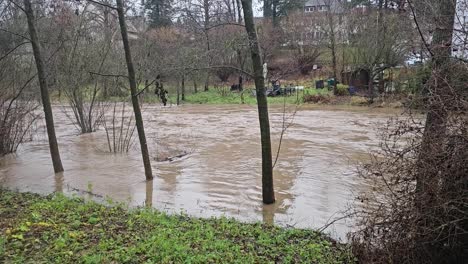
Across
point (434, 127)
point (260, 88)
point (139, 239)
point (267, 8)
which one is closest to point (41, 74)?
point (260, 88)

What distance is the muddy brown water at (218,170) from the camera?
880 cm

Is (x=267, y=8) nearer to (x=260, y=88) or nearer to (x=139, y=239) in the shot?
(x=260, y=88)

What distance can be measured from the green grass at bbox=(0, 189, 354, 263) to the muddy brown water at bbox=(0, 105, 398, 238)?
4.42ft

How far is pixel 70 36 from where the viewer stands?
645 inches

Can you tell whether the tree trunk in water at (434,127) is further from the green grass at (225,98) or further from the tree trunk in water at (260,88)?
the green grass at (225,98)

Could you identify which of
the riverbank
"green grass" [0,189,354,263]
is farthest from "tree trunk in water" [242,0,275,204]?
the riverbank

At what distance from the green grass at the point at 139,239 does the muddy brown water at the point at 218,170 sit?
4.42 ft

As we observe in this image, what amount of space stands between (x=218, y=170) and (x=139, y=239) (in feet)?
21.5

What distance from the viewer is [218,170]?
39.1 ft

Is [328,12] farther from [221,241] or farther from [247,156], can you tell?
[221,241]

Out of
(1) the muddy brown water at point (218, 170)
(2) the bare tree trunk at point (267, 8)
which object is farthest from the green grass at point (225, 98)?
(2) the bare tree trunk at point (267, 8)

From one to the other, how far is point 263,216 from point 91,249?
394cm

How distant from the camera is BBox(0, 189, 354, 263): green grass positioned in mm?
4832

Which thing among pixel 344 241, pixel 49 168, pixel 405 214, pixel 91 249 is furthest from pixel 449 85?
pixel 49 168
